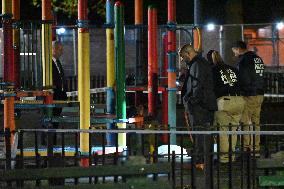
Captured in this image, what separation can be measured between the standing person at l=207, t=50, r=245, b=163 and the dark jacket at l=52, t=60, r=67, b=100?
2.65 meters

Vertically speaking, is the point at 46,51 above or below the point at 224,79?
above

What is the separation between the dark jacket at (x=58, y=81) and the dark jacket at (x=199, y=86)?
2.73m

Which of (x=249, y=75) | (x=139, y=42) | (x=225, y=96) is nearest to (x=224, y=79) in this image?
(x=225, y=96)

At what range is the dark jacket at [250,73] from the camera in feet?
40.7

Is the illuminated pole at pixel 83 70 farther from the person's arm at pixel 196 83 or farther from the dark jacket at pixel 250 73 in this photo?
the dark jacket at pixel 250 73

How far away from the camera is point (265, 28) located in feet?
84.1

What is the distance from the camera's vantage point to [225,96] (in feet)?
38.6

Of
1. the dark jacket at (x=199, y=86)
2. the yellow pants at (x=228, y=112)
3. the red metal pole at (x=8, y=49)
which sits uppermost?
the red metal pole at (x=8, y=49)

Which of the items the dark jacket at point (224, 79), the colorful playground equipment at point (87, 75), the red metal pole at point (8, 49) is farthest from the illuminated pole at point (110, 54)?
the red metal pole at point (8, 49)

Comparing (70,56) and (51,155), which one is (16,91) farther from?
(70,56)

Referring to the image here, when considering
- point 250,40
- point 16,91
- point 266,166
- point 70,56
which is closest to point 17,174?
point 266,166

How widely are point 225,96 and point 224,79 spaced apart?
1.18 feet

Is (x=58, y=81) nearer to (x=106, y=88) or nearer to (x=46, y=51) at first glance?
(x=106, y=88)

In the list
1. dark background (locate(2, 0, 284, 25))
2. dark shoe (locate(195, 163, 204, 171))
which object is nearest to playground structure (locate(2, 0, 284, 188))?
dark shoe (locate(195, 163, 204, 171))
